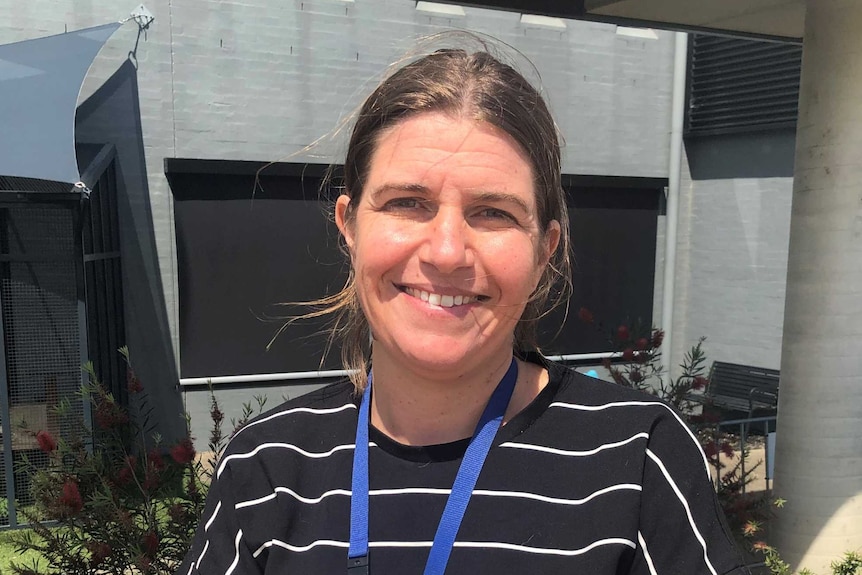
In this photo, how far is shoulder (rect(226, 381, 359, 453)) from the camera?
1304 millimetres

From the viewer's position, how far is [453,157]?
1129 mm

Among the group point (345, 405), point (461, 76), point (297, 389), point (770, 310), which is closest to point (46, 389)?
point (297, 389)

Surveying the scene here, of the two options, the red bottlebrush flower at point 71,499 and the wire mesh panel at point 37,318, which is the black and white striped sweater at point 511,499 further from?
the wire mesh panel at point 37,318

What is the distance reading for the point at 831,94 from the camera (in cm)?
306

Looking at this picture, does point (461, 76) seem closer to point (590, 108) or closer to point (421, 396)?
point (421, 396)

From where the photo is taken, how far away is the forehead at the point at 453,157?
3.68 ft

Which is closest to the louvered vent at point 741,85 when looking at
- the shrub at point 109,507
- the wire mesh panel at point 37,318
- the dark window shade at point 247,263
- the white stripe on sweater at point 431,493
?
the dark window shade at point 247,263

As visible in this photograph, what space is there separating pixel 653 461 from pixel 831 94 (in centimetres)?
267

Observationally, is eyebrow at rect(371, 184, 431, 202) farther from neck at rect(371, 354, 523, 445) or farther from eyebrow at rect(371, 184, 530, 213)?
neck at rect(371, 354, 523, 445)

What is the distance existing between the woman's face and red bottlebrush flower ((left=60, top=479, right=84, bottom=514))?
2.00m

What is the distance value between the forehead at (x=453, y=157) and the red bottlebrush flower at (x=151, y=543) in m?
2.15

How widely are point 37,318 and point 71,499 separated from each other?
126 inches

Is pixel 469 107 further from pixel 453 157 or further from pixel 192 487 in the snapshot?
pixel 192 487

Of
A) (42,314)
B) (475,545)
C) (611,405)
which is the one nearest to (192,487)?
(475,545)
